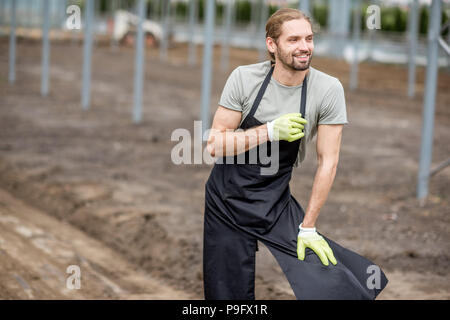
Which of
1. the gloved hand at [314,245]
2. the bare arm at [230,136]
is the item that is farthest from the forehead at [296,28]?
the gloved hand at [314,245]

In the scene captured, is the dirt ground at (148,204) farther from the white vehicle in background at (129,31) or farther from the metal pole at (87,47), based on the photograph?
the white vehicle in background at (129,31)

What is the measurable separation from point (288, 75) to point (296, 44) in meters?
0.14

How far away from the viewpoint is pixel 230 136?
316 cm

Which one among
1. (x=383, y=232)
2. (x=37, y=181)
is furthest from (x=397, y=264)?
(x=37, y=181)

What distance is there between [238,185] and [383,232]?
12.6ft

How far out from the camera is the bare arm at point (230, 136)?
3.14m

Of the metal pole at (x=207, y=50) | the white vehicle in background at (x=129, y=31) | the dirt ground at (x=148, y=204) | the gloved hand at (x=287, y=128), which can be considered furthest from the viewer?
the white vehicle in background at (x=129, y=31)

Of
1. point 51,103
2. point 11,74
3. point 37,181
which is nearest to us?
point 37,181

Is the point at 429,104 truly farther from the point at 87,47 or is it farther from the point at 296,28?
the point at 87,47

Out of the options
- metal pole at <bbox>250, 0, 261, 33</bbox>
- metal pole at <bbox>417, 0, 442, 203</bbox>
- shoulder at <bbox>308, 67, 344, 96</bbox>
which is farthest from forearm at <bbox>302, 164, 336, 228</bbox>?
metal pole at <bbox>250, 0, 261, 33</bbox>

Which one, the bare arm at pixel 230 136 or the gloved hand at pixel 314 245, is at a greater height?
the bare arm at pixel 230 136

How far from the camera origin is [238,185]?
10.7 ft

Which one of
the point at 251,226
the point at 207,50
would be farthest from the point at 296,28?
the point at 207,50

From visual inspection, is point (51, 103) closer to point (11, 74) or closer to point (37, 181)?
point (11, 74)
